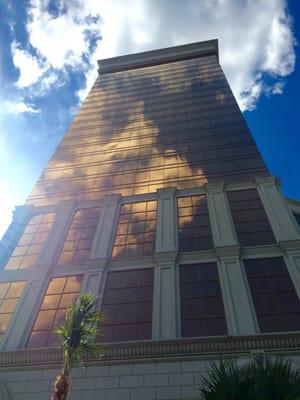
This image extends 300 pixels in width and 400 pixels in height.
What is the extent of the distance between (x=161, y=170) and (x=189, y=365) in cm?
2109

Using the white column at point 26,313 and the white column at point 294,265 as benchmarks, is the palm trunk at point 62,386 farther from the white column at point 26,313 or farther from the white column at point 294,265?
the white column at point 294,265

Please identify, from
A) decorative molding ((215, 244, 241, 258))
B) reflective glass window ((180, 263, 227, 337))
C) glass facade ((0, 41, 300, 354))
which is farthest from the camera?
decorative molding ((215, 244, 241, 258))

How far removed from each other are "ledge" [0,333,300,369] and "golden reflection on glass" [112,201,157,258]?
260 inches

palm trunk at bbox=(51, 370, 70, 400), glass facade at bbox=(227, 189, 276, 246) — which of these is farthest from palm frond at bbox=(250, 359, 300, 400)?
glass facade at bbox=(227, 189, 276, 246)

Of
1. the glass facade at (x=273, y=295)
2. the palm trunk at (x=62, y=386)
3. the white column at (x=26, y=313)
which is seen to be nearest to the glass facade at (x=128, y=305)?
the white column at (x=26, y=313)

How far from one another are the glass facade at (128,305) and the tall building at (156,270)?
0.06m

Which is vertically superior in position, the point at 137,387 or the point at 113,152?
the point at 113,152

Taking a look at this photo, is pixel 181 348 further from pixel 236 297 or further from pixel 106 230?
pixel 106 230

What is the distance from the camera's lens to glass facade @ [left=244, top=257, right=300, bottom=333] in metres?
14.4

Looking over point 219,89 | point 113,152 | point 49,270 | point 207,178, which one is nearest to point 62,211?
point 49,270

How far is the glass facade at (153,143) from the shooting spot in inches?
1202

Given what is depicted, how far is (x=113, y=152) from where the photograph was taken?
3784 cm

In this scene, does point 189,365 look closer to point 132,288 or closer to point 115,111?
point 132,288

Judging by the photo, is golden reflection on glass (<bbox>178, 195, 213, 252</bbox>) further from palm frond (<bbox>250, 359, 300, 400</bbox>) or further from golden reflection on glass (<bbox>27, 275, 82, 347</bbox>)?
palm frond (<bbox>250, 359, 300, 400</bbox>)
